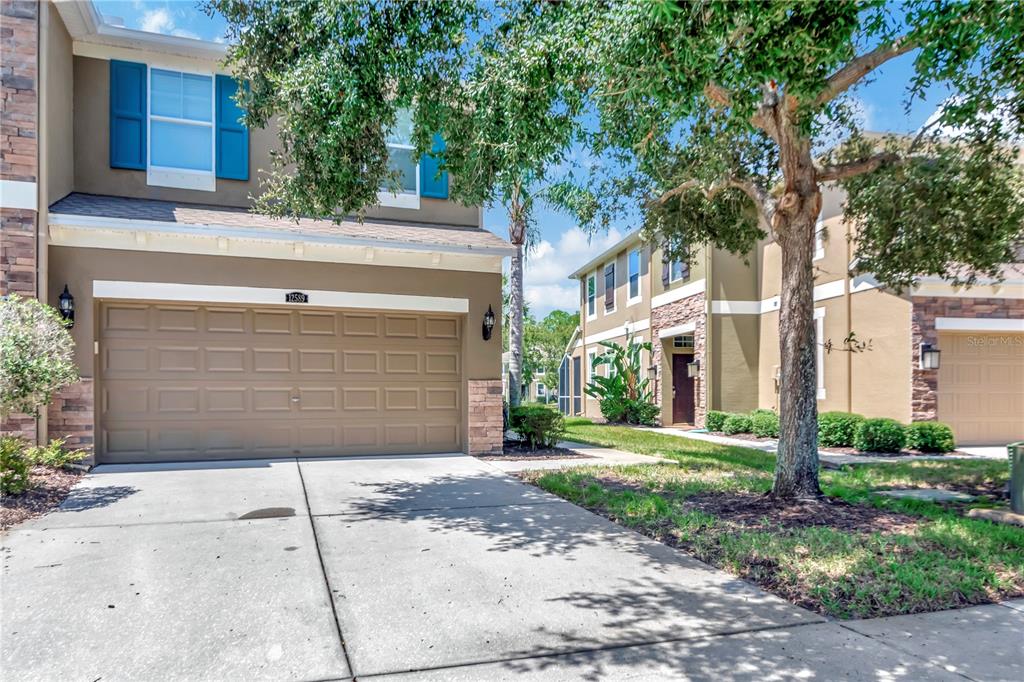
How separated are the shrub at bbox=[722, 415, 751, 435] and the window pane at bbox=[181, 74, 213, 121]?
41.9 ft

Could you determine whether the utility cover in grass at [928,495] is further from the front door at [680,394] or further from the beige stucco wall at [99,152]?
the front door at [680,394]

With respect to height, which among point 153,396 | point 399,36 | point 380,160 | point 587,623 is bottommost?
point 587,623

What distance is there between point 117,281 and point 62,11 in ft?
13.2

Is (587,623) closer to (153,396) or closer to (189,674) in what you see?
(189,674)

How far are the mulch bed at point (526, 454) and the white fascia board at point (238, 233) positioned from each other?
3.37 metres

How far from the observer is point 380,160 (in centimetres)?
744

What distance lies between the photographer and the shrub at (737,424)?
49.4 feet

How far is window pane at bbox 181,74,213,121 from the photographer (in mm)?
10297

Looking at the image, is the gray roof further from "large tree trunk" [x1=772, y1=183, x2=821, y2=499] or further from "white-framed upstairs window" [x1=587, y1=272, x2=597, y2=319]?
"white-framed upstairs window" [x1=587, y1=272, x2=597, y2=319]

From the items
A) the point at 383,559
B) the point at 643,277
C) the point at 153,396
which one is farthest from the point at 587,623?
the point at 643,277

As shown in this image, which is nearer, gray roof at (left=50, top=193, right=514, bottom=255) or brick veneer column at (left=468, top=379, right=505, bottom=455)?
gray roof at (left=50, top=193, right=514, bottom=255)

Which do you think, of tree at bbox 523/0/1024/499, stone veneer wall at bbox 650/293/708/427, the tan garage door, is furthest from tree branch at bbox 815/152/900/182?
stone veneer wall at bbox 650/293/708/427

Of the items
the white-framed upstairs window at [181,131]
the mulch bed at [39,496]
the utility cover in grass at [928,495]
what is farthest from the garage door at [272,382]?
the utility cover in grass at [928,495]

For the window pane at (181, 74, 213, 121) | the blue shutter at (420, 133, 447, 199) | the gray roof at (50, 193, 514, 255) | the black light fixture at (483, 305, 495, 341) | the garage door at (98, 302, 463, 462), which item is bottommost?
the garage door at (98, 302, 463, 462)
